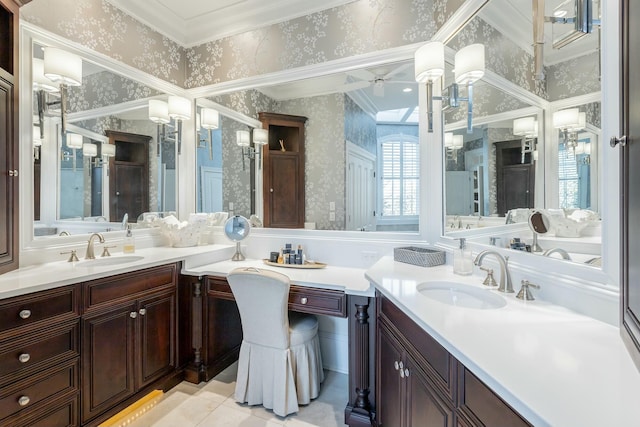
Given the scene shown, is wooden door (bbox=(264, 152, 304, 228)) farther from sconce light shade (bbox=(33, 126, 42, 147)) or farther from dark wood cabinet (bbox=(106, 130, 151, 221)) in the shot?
sconce light shade (bbox=(33, 126, 42, 147))

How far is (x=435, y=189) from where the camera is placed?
212 centimetres

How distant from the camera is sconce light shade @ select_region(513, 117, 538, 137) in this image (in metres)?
1.33

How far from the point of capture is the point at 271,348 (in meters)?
1.92

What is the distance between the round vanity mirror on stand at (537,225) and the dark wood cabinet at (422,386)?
2.13ft

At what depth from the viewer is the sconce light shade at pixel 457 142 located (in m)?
1.90

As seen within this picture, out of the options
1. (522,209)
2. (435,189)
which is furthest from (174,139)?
(522,209)

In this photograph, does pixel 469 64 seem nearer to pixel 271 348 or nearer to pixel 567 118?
pixel 567 118

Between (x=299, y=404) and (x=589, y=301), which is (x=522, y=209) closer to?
(x=589, y=301)

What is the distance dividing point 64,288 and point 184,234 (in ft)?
3.65

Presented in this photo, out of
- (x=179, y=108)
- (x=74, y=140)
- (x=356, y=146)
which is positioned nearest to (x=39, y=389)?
(x=74, y=140)

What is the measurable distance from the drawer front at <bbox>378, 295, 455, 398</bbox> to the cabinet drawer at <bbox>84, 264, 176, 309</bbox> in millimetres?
1618

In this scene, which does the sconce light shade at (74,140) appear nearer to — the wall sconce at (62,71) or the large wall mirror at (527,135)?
the wall sconce at (62,71)

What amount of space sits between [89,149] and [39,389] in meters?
1.59

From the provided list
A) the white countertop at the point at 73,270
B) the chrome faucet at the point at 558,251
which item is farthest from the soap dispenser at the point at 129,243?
the chrome faucet at the point at 558,251
